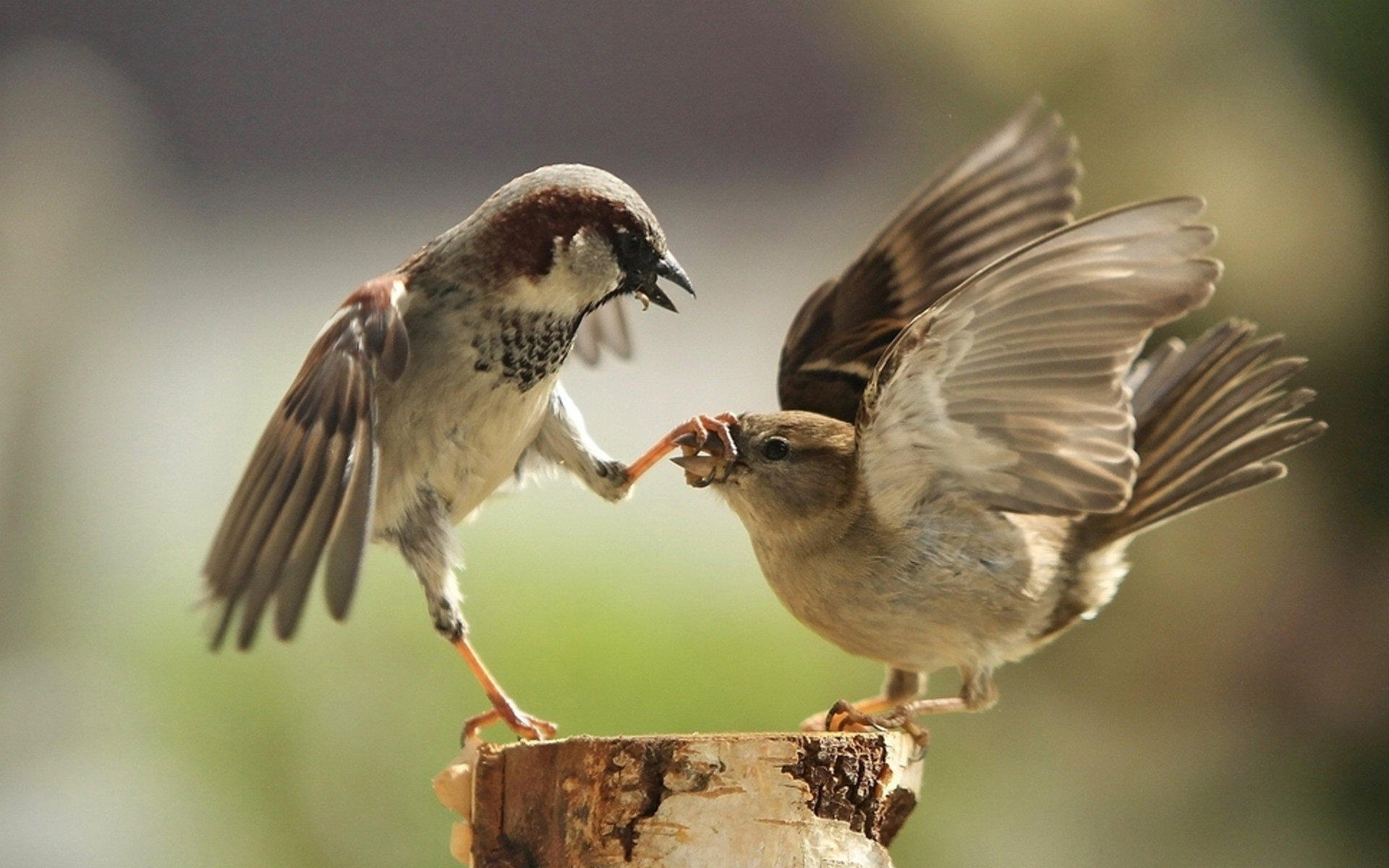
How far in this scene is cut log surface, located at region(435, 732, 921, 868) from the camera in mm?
1175

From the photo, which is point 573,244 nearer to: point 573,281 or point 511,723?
point 573,281

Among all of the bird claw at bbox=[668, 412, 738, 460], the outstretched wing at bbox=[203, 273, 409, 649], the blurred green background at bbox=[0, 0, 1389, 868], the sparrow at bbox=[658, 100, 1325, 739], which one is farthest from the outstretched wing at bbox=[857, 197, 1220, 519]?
the blurred green background at bbox=[0, 0, 1389, 868]

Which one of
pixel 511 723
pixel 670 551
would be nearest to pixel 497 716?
pixel 511 723

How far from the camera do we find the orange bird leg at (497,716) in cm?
145

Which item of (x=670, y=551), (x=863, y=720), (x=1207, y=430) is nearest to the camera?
(x=863, y=720)

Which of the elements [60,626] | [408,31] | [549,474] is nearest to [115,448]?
[60,626]

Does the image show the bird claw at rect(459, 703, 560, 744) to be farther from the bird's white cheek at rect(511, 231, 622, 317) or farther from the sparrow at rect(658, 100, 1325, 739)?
the bird's white cheek at rect(511, 231, 622, 317)

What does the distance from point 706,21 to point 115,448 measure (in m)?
1.70

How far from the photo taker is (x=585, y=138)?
3113 millimetres

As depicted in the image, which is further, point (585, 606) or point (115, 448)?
point (115, 448)

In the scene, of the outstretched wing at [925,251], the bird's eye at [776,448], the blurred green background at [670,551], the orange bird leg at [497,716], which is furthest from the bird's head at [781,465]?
the blurred green background at [670,551]

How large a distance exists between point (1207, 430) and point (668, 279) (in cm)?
76

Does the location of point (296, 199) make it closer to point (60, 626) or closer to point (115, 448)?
point (115, 448)

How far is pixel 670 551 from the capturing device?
8.54 ft
